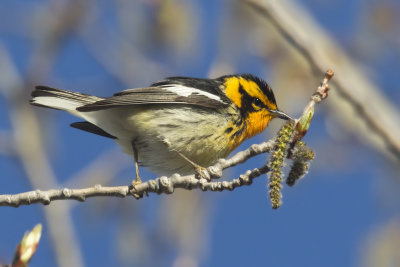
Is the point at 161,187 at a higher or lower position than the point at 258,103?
lower

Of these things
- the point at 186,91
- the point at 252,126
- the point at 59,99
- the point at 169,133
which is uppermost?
the point at 186,91

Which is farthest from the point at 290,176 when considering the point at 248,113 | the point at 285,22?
the point at 248,113

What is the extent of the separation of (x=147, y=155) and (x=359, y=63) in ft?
9.49

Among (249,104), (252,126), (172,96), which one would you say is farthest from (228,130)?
(172,96)

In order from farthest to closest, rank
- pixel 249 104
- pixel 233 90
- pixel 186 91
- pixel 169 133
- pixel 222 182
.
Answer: pixel 233 90 < pixel 249 104 < pixel 186 91 < pixel 169 133 < pixel 222 182

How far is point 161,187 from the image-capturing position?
12.0 feet

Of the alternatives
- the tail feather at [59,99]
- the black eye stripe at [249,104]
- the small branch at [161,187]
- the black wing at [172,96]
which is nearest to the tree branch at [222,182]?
the small branch at [161,187]

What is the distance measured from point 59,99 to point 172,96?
959 millimetres

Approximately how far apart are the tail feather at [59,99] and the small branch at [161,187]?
147cm

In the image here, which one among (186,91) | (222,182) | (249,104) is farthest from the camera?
(249,104)

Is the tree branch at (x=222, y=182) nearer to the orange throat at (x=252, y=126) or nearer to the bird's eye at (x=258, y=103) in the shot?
the orange throat at (x=252, y=126)

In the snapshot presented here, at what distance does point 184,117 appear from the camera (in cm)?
497

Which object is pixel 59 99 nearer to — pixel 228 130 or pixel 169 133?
pixel 169 133

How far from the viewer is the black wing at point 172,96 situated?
4.72 meters
